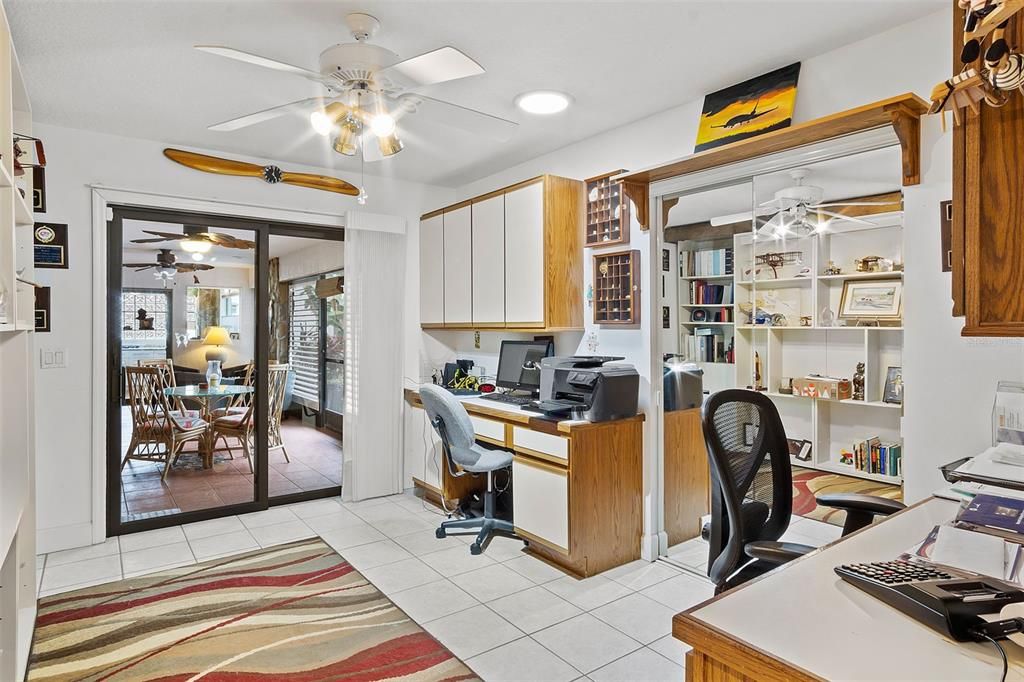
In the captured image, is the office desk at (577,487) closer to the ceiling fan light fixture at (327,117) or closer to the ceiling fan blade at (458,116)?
the ceiling fan blade at (458,116)

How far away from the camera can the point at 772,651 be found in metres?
0.97

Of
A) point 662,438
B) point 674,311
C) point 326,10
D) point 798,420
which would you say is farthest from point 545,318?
point 326,10

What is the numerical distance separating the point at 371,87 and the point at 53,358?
263 cm

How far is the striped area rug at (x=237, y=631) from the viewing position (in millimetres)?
2270

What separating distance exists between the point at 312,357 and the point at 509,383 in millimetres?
1674

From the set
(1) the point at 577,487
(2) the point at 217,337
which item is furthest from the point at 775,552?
(2) the point at 217,337

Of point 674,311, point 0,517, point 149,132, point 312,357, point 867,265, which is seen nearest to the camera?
point 0,517

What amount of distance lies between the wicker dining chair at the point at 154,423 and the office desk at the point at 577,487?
233 centimetres

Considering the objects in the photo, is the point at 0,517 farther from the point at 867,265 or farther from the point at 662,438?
the point at 867,265

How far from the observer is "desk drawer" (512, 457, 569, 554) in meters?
3.09

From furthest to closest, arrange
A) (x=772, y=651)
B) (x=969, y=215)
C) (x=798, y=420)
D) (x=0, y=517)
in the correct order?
(x=798, y=420) < (x=0, y=517) < (x=969, y=215) < (x=772, y=651)

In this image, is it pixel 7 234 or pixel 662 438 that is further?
pixel 662 438

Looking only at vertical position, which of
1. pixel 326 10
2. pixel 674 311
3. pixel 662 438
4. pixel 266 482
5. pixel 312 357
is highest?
pixel 326 10

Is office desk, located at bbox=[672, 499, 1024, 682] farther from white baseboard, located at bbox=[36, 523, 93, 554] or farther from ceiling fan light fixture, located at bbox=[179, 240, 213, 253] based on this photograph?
ceiling fan light fixture, located at bbox=[179, 240, 213, 253]
